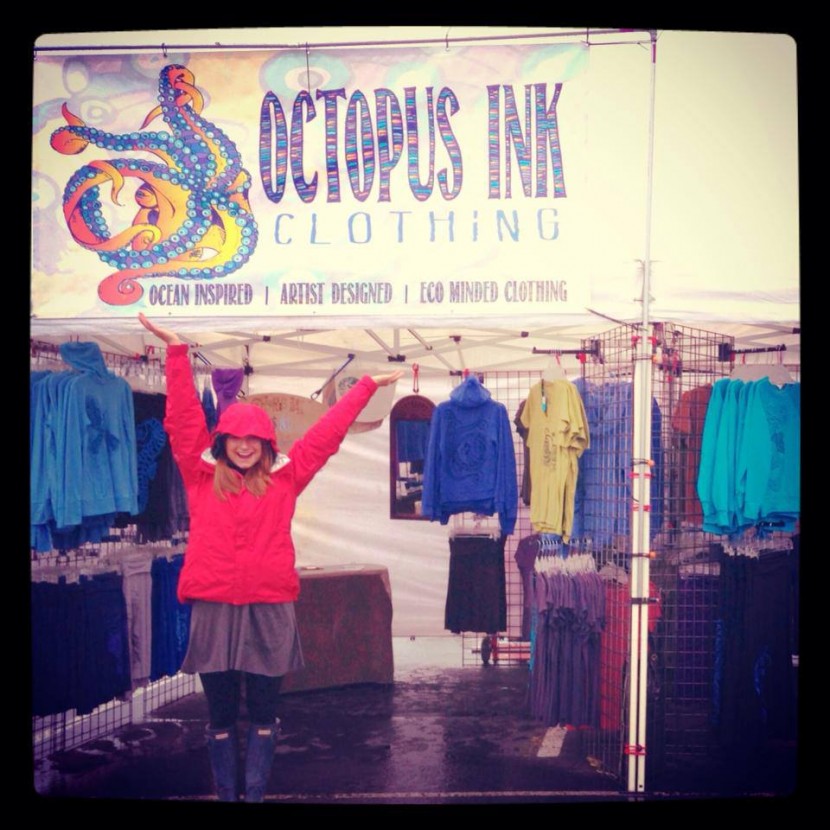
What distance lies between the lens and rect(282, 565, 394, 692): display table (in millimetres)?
7738

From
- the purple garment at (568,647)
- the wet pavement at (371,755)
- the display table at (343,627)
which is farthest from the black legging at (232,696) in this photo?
the display table at (343,627)

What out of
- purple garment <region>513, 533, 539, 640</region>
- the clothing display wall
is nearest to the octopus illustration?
the clothing display wall

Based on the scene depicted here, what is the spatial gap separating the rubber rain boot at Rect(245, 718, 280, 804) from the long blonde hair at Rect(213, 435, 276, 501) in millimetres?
1215

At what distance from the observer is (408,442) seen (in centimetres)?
781

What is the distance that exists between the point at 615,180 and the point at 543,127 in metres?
0.48

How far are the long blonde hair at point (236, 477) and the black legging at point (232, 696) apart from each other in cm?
93

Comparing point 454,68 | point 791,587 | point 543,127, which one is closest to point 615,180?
point 543,127

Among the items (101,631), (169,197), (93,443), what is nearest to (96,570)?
(101,631)

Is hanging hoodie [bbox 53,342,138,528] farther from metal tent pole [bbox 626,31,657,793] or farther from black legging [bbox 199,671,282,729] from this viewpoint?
metal tent pole [bbox 626,31,657,793]

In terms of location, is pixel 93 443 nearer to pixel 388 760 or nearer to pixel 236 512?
pixel 236 512

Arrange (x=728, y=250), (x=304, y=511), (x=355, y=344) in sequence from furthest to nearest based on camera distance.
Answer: (x=304, y=511)
(x=355, y=344)
(x=728, y=250)

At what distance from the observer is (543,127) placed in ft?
17.2

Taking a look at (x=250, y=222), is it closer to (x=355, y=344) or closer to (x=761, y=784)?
(x=355, y=344)

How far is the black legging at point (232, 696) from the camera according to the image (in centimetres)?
507
